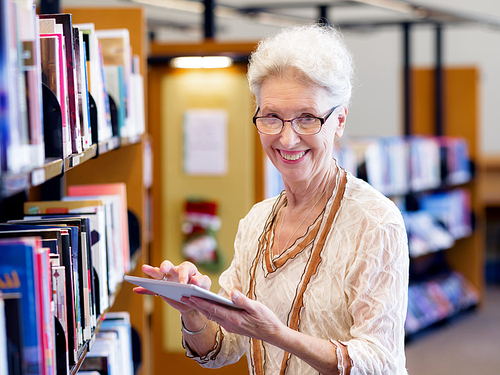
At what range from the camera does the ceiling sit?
14.4 feet

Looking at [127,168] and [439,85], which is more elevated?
[439,85]

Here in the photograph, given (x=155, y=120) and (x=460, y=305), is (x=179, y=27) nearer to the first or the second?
(x=155, y=120)

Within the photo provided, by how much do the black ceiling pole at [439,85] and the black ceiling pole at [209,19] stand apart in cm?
277

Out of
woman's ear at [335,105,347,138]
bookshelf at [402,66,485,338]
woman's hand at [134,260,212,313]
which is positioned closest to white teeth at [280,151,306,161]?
woman's ear at [335,105,347,138]

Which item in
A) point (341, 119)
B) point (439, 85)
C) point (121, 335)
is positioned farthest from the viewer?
point (439, 85)

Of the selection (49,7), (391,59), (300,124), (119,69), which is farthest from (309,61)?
(391,59)

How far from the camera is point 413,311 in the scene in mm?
5059

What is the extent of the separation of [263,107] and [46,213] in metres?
0.79

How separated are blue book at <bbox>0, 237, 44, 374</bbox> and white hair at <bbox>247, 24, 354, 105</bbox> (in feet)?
2.37

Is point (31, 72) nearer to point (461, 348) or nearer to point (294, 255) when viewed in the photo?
point (294, 255)

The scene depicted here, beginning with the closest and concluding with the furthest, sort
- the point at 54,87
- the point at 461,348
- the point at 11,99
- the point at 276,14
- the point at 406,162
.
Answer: the point at 11,99 < the point at 54,87 < the point at 461,348 < the point at 406,162 < the point at 276,14

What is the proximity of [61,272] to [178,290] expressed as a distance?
33 centimetres

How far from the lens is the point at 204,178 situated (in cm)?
392

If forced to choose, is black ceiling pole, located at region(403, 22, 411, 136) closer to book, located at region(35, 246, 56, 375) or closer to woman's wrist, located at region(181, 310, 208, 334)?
woman's wrist, located at region(181, 310, 208, 334)
